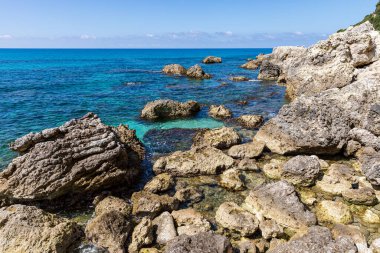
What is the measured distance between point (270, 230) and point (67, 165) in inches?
381

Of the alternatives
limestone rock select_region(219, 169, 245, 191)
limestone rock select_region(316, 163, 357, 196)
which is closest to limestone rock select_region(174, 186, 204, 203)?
limestone rock select_region(219, 169, 245, 191)

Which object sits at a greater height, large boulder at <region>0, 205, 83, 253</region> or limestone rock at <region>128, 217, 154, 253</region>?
large boulder at <region>0, 205, 83, 253</region>

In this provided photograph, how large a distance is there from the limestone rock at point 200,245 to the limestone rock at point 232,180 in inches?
199

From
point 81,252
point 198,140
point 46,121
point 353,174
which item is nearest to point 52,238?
point 81,252

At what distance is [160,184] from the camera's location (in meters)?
14.4

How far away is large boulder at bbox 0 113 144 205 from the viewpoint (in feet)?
41.8

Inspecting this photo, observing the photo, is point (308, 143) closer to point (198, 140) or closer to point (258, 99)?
point (198, 140)

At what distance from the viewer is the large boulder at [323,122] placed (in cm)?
1730

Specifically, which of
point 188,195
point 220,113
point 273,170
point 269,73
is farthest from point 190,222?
point 269,73

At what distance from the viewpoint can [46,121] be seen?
1107 inches

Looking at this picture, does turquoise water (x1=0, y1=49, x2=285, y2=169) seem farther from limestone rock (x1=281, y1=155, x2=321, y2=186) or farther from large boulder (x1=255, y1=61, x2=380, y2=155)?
limestone rock (x1=281, y1=155, x2=321, y2=186)

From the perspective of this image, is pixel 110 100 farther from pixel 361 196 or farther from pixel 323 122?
pixel 361 196

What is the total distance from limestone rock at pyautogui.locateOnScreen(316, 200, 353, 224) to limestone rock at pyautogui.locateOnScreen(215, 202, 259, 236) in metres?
3.02

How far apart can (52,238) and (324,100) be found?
60.5 ft
